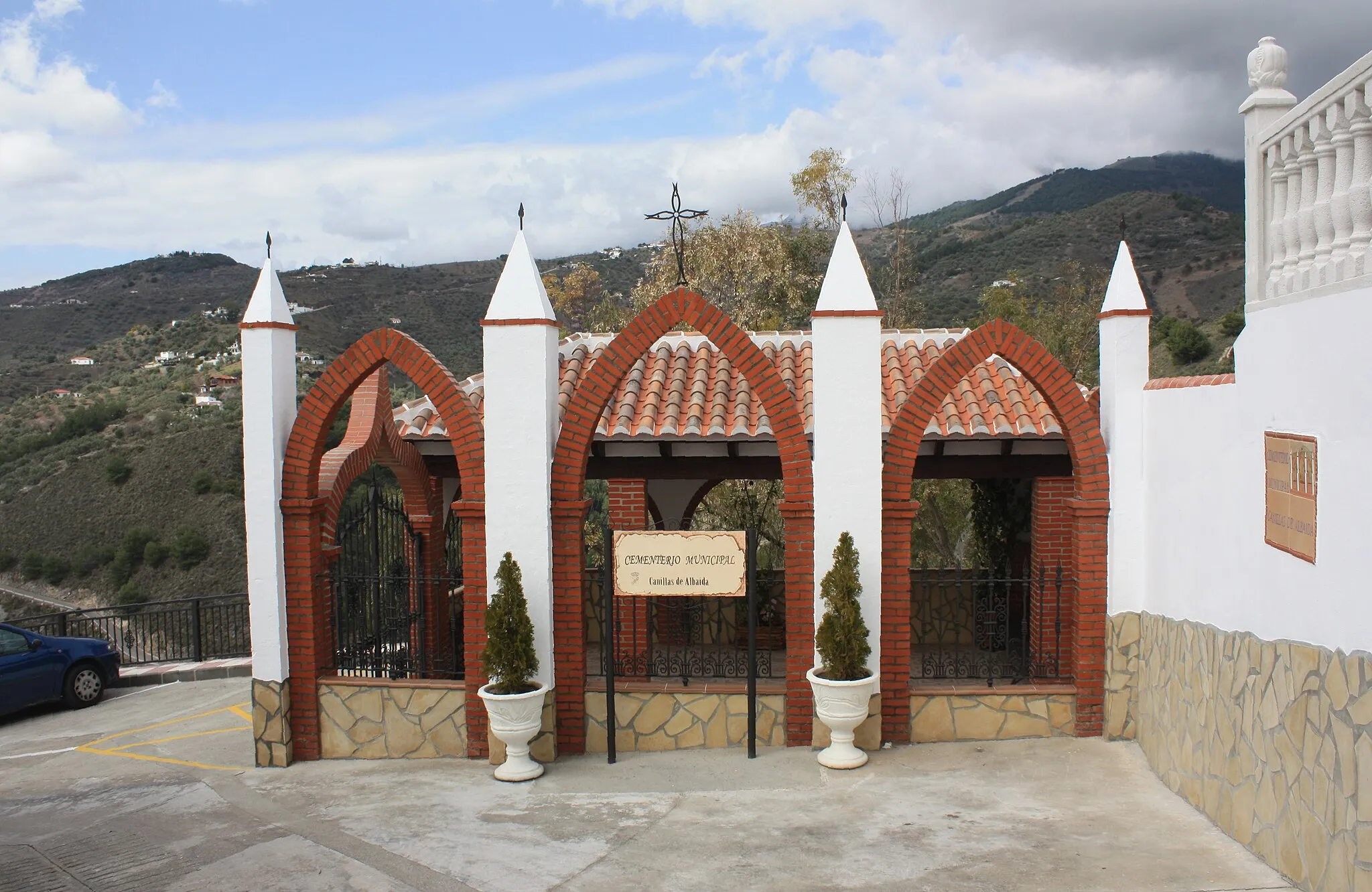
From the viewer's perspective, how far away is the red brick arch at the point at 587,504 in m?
8.50

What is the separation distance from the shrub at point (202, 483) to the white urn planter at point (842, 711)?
94.0 ft

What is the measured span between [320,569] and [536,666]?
234cm

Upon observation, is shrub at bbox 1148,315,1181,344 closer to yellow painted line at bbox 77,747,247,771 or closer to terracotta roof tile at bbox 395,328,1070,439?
terracotta roof tile at bbox 395,328,1070,439

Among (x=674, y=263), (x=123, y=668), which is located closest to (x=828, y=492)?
(x=123, y=668)

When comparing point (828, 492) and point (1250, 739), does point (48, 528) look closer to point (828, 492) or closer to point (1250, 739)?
point (828, 492)

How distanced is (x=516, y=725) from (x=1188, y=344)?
2598 centimetres

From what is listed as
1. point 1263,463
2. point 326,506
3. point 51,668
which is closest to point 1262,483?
point 1263,463

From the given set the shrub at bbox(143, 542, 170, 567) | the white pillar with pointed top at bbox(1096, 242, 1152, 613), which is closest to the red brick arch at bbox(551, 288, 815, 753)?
the white pillar with pointed top at bbox(1096, 242, 1152, 613)

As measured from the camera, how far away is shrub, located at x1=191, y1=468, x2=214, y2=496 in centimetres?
3194

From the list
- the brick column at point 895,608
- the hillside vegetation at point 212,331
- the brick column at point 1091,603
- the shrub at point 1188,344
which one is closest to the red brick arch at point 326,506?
the brick column at point 895,608

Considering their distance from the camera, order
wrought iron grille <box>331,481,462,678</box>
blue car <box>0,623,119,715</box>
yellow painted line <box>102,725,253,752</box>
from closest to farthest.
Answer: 1. wrought iron grille <box>331,481,462,678</box>
2. yellow painted line <box>102,725,253,752</box>
3. blue car <box>0,623,119,715</box>

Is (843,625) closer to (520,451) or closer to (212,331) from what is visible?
(520,451)

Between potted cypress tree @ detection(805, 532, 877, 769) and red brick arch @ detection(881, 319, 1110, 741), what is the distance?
0.48 m

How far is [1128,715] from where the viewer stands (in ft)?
28.2
